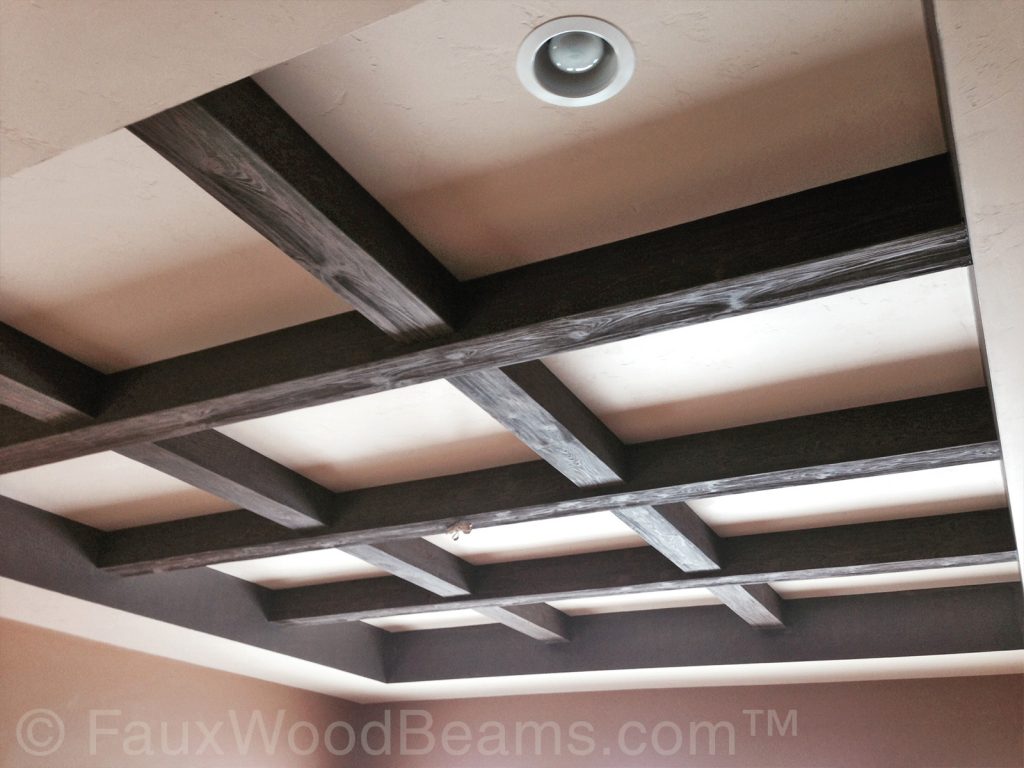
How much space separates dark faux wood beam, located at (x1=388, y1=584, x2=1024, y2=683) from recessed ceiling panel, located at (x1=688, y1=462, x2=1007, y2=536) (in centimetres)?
94

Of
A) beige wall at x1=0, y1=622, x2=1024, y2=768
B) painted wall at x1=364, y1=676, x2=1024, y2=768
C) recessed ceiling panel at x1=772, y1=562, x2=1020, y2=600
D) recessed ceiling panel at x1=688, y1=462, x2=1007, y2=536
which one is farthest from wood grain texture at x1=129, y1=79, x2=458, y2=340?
painted wall at x1=364, y1=676, x2=1024, y2=768

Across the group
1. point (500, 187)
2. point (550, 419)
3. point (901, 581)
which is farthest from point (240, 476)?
point (901, 581)

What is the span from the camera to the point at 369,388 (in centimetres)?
230

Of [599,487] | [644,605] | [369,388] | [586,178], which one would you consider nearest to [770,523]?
[599,487]

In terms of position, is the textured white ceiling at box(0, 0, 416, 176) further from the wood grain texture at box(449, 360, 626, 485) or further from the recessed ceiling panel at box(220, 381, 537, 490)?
the recessed ceiling panel at box(220, 381, 537, 490)

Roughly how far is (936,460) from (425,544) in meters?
2.06

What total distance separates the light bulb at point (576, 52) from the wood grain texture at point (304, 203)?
1.61 feet

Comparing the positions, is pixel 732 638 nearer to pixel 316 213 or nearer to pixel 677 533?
pixel 677 533

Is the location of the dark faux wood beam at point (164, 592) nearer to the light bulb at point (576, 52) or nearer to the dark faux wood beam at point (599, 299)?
the dark faux wood beam at point (599, 299)

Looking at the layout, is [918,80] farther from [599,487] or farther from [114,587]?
[114,587]

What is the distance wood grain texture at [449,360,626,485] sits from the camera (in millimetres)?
2357

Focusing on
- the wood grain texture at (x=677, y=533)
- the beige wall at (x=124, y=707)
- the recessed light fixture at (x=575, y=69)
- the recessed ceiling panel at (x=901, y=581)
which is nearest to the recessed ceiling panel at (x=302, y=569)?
the beige wall at (x=124, y=707)

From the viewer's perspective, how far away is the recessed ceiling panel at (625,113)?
59.2 inches

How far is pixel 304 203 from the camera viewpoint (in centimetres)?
170
